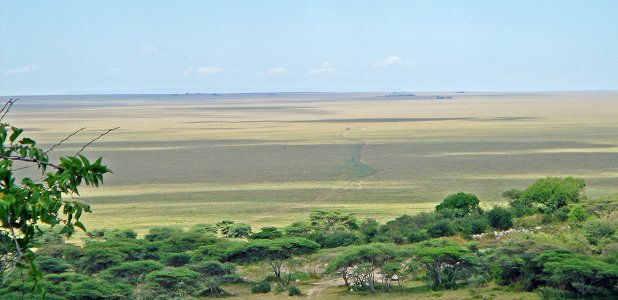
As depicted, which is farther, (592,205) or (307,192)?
(307,192)

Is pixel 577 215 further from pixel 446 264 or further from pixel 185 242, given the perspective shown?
pixel 185 242

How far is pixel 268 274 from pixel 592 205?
53.4 feet

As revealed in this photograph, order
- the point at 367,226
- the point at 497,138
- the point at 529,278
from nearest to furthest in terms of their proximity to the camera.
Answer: the point at 529,278, the point at 367,226, the point at 497,138

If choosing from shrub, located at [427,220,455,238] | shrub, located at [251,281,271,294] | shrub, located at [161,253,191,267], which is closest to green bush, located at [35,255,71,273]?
shrub, located at [161,253,191,267]

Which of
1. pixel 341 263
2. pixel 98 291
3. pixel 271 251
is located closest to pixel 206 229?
pixel 271 251

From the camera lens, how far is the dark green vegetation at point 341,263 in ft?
72.5

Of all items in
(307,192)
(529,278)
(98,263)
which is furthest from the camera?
(307,192)

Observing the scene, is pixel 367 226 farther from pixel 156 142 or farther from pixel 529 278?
pixel 156 142

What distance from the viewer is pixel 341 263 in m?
24.7

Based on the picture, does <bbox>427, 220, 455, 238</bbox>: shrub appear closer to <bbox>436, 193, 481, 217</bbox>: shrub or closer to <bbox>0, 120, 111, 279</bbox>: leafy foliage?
<bbox>436, 193, 481, 217</bbox>: shrub

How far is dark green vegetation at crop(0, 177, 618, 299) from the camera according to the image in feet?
72.5

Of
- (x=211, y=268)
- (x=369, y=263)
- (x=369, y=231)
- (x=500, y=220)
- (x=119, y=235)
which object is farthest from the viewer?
(x=500, y=220)

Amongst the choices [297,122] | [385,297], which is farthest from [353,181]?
[297,122]

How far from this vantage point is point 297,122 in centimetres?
12912
